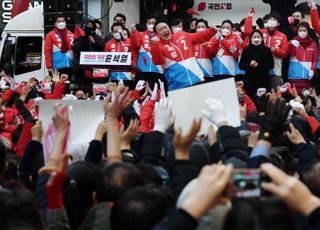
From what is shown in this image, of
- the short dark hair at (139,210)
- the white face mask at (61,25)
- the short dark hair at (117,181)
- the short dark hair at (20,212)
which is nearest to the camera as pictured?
the short dark hair at (139,210)

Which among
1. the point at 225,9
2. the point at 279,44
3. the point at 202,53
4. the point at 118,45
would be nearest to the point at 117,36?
the point at 118,45

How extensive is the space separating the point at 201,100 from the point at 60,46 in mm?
9274

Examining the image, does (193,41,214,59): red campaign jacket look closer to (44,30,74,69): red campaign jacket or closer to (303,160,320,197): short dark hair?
(44,30,74,69): red campaign jacket

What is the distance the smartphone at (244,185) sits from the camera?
9.05 feet

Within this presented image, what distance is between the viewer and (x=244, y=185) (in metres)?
2.76

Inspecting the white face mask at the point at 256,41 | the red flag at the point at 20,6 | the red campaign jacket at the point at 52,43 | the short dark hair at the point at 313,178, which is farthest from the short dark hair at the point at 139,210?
the red flag at the point at 20,6

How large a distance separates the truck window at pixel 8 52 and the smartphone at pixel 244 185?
12.7 m

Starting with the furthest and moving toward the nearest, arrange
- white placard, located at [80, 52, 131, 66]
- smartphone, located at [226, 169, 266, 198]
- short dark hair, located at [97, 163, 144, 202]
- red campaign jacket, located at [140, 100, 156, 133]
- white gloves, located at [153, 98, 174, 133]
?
white placard, located at [80, 52, 131, 66], red campaign jacket, located at [140, 100, 156, 133], white gloves, located at [153, 98, 174, 133], short dark hair, located at [97, 163, 144, 202], smartphone, located at [226, 169, 266, 198]

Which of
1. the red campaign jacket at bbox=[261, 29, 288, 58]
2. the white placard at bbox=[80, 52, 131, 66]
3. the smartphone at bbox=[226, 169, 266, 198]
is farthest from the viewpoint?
the red campaign jacket at bbox=[261, 29, 288, 58]

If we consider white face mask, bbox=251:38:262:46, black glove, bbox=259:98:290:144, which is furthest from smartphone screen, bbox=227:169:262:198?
white face mask, bbox=251:38:262:46

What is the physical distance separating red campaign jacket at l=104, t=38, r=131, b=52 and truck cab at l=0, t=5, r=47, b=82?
82.1 inches

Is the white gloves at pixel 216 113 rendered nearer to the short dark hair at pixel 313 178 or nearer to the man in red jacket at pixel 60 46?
the short dark hair at pixel 313 178

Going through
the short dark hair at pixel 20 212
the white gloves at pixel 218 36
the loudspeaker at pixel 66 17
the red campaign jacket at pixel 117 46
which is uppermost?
the loudspeaker at pixel 66 17

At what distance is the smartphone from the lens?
9.05 ft
